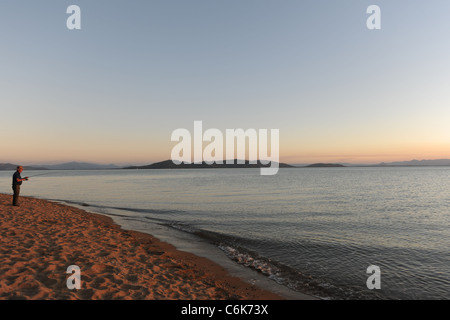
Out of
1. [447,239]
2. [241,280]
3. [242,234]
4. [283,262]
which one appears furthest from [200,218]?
[447,239]

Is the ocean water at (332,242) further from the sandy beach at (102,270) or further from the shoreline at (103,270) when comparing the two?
the sandy beach at (102,270)

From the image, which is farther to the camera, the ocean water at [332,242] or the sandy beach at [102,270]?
the ocean water at [332,242]

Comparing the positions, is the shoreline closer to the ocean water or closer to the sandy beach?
the sandy beach

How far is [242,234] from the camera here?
649 inches

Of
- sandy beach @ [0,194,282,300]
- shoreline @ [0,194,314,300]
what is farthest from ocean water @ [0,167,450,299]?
sandy beach @ [0,194,282,300]

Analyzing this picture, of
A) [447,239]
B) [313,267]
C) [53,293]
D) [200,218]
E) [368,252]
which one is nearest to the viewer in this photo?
[53,293]

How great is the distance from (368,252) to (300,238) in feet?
12.4

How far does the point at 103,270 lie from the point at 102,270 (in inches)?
1.3

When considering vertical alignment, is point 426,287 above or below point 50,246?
below

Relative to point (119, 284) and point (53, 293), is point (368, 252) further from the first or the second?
point (53, 293)

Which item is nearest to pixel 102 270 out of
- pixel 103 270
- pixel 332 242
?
pixel 103 270

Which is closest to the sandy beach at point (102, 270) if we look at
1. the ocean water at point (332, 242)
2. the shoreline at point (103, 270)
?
the shoreline at point (103, 270)

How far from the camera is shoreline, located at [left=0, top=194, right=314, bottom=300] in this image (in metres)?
6.54

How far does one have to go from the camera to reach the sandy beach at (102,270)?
21.4 ft
